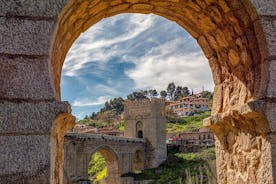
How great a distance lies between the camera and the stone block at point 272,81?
3.66m

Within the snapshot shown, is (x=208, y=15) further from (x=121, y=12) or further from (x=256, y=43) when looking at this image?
(x=121, y=12)

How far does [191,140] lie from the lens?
179ft

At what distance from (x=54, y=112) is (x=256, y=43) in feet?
6.71

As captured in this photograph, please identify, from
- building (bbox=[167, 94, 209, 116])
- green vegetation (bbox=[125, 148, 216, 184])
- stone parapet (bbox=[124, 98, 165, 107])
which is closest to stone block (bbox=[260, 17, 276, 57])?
green vegetation (bbox=[125, 148, 216, 184])

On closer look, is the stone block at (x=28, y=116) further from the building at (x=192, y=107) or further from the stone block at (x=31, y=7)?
the building at (x=192, y=107)

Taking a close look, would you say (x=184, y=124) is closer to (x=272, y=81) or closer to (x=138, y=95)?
(x=138, y=95)

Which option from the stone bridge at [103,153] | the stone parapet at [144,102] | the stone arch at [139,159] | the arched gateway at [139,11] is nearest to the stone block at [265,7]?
the arched gateway at [139,11]

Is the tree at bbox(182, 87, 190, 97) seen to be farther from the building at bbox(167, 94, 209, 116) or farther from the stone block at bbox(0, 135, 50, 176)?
the stone block at bbox(0, 135, 50, 176)

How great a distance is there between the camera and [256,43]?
12.9ft

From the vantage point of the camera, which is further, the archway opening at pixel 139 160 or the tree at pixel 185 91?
the tree at pixel 185 91

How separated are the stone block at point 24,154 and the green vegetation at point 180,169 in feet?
104

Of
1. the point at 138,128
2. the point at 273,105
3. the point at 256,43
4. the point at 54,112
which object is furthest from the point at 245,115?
the point at 138,128

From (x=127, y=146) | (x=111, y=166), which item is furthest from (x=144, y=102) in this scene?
(x=111, y=166)

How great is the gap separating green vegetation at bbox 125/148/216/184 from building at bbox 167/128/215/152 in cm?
190
